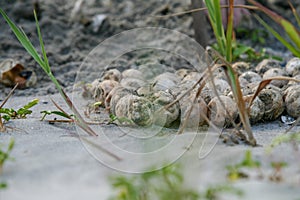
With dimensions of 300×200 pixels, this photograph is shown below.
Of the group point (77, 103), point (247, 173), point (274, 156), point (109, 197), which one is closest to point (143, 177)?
point (109, 197)

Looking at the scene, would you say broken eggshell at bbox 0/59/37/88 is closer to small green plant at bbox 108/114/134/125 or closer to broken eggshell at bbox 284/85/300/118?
small green plant at bbox 108/114/134/125

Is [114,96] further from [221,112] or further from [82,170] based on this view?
Result: [82,170]

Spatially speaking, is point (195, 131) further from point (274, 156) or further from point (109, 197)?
point (109, 197)

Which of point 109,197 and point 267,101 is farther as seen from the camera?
point 267,101

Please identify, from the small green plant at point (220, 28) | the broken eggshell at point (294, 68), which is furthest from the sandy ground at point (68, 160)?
the broken eggshell at point (294, 68)

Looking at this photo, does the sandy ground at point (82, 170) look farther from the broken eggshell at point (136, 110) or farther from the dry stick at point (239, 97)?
the broken eggshell at point (136, 110)

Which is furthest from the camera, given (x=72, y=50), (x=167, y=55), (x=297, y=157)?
(x=72, y=50)

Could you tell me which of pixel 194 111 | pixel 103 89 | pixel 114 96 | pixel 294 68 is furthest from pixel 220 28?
pixel 294 68
